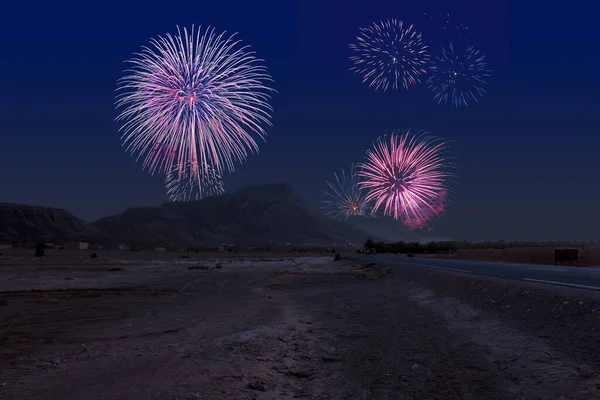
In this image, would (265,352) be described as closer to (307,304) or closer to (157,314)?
(157,314)

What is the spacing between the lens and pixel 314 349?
47.3ft

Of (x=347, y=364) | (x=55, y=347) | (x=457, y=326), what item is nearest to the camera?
(x=347, y=364)

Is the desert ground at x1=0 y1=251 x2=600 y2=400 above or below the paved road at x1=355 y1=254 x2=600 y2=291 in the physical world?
below

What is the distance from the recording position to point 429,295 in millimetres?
27812

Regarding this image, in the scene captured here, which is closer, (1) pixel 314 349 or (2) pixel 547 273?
(1) pixel 314 349

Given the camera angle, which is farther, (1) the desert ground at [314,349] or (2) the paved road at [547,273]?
(2) the paved road at [547,273]

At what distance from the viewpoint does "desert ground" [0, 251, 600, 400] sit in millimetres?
9930

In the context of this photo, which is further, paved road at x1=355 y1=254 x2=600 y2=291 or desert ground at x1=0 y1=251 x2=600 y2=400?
paved road at x1=355 y1=254 x2=600 y2=291

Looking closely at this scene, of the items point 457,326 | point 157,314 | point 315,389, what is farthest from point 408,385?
point 157,314

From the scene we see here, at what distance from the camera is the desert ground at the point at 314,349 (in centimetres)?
993

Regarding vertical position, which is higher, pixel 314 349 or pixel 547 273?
pixel 547 273

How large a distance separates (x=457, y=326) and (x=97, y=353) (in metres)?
11.8

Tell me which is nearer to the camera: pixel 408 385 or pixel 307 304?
pixel 408 385

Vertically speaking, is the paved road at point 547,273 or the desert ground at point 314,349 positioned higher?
the paved road at point 547,273
